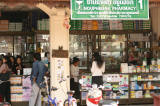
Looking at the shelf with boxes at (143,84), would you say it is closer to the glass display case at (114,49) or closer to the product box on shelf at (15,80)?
the glass display case at (114,49)

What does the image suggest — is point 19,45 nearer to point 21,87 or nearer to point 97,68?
point 21,87

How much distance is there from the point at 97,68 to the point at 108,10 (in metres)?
2.39

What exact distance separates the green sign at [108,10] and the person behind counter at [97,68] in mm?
1986

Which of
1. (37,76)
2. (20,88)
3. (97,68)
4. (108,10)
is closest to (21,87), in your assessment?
(20,88)

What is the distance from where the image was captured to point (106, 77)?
34.3ft

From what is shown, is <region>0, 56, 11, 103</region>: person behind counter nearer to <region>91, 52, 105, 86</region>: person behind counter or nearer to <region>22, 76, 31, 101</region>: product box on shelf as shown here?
<region>22, 76, 31, 101</region>: product box on shelf

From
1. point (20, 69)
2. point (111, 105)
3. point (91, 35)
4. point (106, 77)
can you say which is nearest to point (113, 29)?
point (91, 35)

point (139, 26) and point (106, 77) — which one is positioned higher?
point (139, 26)

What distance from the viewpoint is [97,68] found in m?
9.80

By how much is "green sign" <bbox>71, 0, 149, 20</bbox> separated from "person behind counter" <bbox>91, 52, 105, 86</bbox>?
6.52 feet

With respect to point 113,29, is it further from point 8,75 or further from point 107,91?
point 8,75

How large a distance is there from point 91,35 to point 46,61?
249 cm

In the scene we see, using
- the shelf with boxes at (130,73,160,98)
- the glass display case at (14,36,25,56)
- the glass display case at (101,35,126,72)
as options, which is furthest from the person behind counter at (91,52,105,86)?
the glass display case at (14,36,25,56)

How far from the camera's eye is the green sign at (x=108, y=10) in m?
8.00
